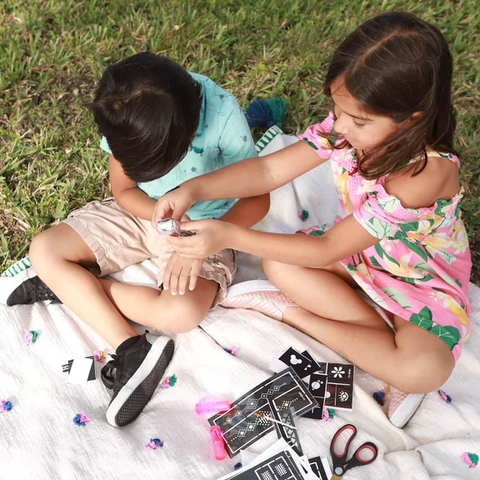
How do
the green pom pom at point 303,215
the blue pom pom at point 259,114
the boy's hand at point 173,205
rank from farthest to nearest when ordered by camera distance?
the blue pom pom at point 259,114 < the green pom pom at point 303,215 < the boy's hand at point 173,205

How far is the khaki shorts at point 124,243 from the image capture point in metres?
2.04

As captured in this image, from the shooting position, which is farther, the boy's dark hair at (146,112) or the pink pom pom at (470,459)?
the pink pom pom at (470,459)

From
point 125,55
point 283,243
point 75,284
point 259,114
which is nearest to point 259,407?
point 283,243

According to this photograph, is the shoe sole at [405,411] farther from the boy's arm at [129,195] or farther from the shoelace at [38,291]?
the shoelace at [38,291]

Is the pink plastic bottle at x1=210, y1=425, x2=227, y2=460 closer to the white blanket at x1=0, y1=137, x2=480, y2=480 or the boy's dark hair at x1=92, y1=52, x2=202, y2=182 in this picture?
the white blanket at x1=0, y1=137, x2=480, y2=480

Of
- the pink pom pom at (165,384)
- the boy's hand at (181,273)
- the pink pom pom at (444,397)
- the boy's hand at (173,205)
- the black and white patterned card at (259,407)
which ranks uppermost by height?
the boy's hand at (173,205)

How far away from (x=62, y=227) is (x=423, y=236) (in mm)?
1269

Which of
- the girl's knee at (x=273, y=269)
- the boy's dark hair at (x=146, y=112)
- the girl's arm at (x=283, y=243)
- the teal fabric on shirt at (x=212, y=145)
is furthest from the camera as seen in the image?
the girl's knee at (x=273, y=269)

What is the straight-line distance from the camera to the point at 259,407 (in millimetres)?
1790

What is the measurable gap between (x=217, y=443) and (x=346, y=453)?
0.39 meters

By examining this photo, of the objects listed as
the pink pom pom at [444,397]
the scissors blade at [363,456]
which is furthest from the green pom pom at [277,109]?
the scissors blade at [363,456]

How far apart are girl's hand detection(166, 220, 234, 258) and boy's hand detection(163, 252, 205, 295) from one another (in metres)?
0.10

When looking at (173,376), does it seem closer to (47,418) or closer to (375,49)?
(47,418)

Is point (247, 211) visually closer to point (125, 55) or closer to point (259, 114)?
point (259, 114)
